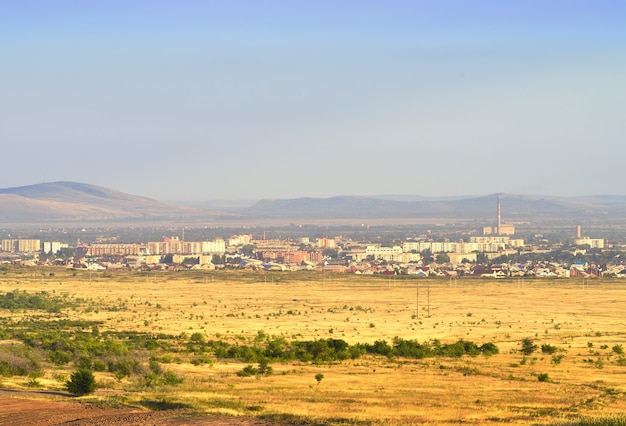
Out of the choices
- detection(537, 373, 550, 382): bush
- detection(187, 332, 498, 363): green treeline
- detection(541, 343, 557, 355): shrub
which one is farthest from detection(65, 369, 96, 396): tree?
detection(541, 343, 557, 355): shrub

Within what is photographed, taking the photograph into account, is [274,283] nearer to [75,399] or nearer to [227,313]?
[227,313]

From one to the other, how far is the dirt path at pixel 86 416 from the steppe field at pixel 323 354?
6.0 inches

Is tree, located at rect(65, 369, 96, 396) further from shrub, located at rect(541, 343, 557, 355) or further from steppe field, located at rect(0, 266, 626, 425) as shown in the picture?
shrub, located at rect(541, 343, 557, 355)

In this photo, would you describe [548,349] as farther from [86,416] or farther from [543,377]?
[86,416]

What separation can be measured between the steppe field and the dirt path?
0.15m

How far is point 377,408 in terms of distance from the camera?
25125 mm

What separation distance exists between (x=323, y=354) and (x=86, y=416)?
2064cm

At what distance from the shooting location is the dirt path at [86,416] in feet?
70.1

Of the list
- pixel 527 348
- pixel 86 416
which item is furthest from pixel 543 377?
pixel 86 416

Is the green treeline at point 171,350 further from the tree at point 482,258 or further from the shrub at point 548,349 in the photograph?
the tree at point 482,258

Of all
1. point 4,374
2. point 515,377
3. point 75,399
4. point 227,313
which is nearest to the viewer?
point 75,399

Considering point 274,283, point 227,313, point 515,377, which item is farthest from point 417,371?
point 274,283

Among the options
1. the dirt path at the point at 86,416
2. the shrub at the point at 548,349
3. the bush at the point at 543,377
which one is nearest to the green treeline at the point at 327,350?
the shrub at the point at 548,349

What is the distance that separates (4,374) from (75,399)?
25.3ft
